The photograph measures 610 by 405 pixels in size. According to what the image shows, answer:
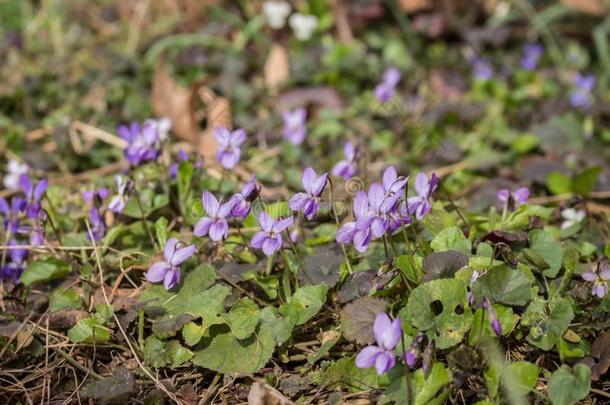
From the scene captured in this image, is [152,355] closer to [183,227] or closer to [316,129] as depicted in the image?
[183,227]

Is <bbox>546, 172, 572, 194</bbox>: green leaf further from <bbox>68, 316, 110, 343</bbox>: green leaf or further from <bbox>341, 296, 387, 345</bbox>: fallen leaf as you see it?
<bbox>68, 316, 110, 343</bbox>: green leaf

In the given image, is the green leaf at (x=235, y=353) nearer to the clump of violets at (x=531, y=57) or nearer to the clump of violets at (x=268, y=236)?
the clump of violets at (x=268, y=236)

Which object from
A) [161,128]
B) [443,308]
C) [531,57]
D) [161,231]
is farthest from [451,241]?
[531,57]

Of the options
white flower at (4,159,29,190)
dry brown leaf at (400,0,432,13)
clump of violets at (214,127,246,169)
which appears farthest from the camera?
dry brown leaf at (400,0,432,13)

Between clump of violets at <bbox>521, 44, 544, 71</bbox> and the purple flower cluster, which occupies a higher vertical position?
the purple flower cluster

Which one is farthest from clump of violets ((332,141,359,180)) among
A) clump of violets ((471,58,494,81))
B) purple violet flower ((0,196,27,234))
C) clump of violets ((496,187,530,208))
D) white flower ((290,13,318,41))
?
white flower ((290,13,318,41))

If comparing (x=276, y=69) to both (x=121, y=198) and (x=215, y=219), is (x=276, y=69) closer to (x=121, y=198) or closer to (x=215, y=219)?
(x=121, y=198)

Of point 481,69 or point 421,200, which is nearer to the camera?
point 421,200
